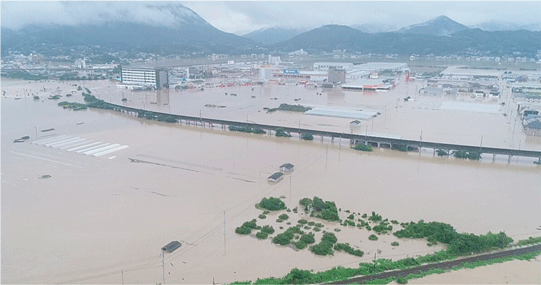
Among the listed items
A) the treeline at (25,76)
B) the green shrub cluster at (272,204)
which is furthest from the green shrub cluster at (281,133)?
the treeline at (25,76)

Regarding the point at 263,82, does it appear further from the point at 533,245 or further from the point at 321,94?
the point at 533,245

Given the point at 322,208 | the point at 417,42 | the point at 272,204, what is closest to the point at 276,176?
the point at 272,204

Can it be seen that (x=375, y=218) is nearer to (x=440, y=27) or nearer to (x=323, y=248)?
(x=323, y=248)

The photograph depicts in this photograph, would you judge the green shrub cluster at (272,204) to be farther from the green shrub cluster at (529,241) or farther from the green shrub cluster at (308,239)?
the green shrub cluster at (529,241)

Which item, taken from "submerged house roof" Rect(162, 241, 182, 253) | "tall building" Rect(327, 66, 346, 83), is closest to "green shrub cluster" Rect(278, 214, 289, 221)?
"submerged house roof" Rect(162, 241, 182, 253)

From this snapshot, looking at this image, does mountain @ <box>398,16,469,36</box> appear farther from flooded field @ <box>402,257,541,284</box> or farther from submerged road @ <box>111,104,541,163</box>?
flooded field @ <box>402,257,541,284</box>
